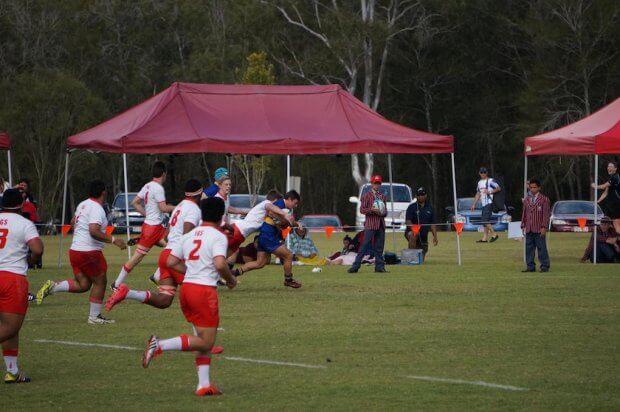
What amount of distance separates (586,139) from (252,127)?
7649mm

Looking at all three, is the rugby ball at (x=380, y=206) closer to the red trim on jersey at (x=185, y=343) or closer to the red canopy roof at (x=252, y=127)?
the red canopy roof at (x=252, y=127)

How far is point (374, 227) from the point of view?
87.5 feet

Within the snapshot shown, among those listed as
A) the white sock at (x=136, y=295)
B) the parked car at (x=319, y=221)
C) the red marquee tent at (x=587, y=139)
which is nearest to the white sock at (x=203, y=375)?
the white sock at (x=136, y=295)

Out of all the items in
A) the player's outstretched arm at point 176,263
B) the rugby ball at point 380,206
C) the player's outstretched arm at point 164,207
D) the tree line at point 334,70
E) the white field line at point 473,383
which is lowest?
the white field line at point 473,383

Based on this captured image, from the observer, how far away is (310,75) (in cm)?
6450

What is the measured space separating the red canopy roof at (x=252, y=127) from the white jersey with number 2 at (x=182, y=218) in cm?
1132

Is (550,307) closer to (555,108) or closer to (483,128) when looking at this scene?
(555,108)

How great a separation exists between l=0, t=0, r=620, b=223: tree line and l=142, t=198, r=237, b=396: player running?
4640 cm

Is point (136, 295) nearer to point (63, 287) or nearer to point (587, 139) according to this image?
point (63, 287)

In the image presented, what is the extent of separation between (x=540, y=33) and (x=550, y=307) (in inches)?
1730

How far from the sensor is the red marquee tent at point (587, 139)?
91.9 feet

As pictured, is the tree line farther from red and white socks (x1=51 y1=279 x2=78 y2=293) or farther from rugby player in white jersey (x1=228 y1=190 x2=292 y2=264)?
red and white socks (x1=51 y1=279 x2=78 y2=293)

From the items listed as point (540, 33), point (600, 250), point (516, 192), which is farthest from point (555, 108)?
point (600, 250)

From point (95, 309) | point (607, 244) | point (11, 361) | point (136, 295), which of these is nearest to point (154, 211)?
point (95, 309)
